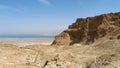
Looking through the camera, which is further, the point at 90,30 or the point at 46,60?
the point at 90,30

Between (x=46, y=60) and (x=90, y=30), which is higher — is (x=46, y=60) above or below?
below

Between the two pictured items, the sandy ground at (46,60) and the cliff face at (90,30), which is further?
the cliff face at (90,30)

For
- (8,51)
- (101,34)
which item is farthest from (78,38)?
(8,51)

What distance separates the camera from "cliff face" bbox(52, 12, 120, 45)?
52.5m

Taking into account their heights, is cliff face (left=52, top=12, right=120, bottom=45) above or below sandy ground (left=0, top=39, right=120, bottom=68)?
above

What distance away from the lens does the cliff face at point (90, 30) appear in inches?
2068

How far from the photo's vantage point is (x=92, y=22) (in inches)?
2211

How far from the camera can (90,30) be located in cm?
5600

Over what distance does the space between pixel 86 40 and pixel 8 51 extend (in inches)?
1164

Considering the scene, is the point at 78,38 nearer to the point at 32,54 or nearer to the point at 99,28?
the point at 99,28

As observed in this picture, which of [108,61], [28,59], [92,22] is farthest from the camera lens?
[92,22]

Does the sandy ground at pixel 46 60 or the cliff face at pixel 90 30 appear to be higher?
the cliff face at pixel 90 30

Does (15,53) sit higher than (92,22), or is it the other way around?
(92,22)

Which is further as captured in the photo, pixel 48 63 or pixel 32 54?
pixel 32 54
